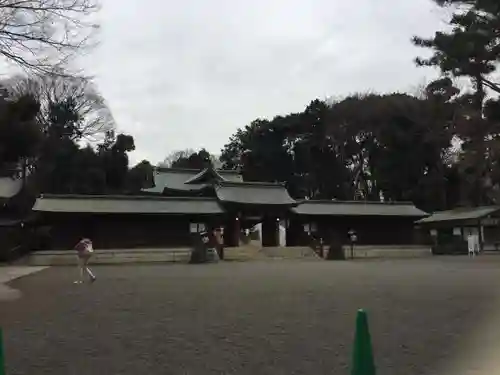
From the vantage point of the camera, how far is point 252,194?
4350cm

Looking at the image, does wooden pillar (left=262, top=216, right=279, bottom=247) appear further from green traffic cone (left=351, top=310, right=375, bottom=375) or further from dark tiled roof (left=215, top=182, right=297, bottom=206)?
green traffic cone (left=351, top=310, right=375, bottom=375)

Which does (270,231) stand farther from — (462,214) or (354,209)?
(462,214)

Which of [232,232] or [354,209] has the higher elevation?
[354,209]

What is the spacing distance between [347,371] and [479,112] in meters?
13.0

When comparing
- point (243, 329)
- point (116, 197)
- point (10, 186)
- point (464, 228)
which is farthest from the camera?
point (464, 228)

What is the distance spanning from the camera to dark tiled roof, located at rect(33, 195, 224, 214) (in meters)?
36.2

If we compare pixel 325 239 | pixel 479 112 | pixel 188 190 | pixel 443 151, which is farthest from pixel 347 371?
pixel 443 151

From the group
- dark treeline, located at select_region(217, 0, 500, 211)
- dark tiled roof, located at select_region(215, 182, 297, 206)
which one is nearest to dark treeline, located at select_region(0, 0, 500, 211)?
dark treeline, located at select_region(217, 0, 500, 211)

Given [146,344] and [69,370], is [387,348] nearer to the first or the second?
[146,344]

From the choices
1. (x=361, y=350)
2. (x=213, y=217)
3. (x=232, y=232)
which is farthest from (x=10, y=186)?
(x=361, y=350)

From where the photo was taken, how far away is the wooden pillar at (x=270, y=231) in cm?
4347

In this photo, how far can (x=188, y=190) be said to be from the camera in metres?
49.8

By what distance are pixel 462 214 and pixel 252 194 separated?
16.7 metres

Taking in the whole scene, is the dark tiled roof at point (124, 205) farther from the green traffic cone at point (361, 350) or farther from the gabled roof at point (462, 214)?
the green traffic cone at point (361, 350)
